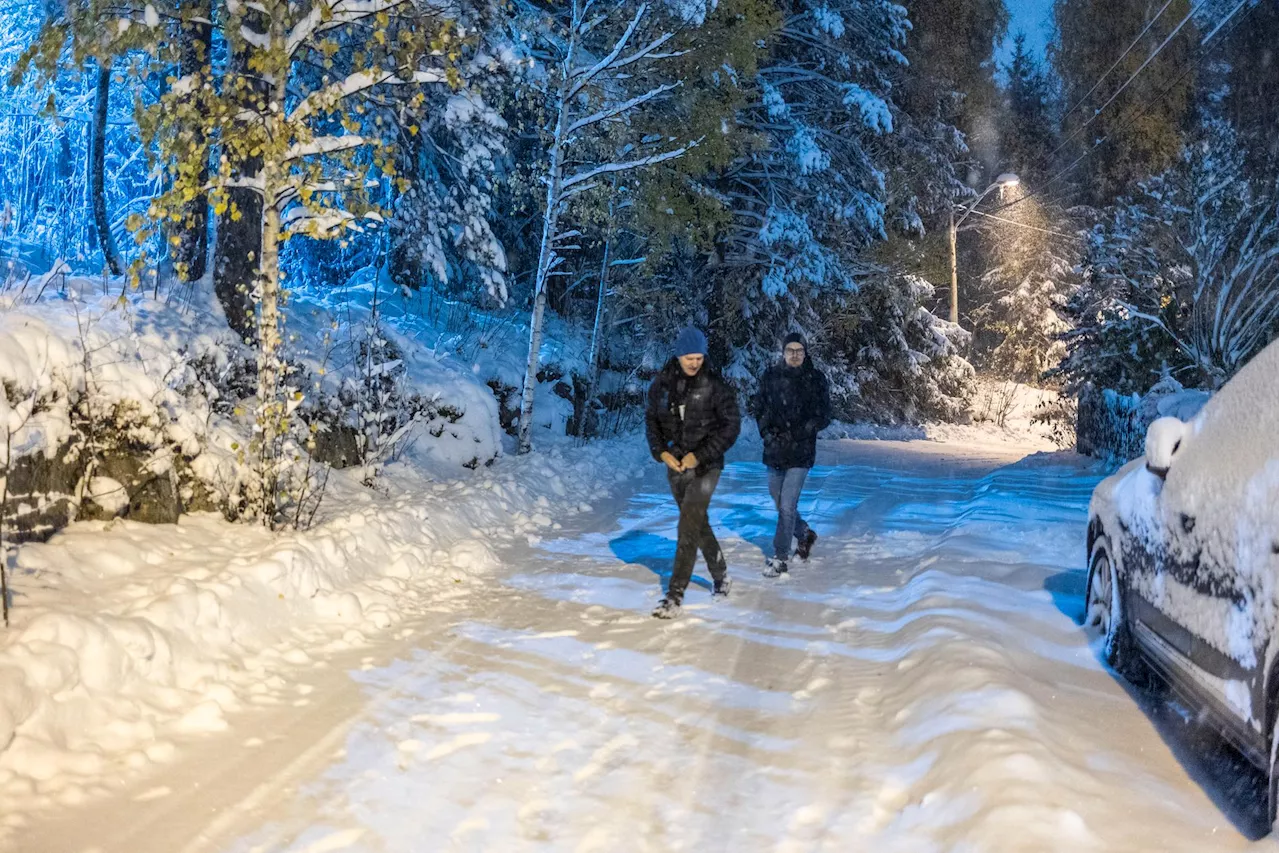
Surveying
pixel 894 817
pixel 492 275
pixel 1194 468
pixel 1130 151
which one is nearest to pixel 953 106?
pixel 1130 151

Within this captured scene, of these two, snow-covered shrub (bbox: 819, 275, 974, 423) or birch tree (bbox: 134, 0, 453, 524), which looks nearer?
birch tree (bbox: 134, 0, 453, 524)

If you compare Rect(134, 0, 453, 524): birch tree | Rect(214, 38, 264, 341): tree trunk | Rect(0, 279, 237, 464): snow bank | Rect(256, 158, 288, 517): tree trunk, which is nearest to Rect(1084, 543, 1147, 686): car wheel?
Rect(134, 0, 453, 524): birch tree

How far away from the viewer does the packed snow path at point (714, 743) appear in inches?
135

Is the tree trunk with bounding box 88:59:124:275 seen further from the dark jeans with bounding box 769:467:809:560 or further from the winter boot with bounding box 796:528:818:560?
the winter boot with bounding box 796:528:818:560

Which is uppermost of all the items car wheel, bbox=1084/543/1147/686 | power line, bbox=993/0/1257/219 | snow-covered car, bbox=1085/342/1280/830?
power line, bbox=993/0/1257/219

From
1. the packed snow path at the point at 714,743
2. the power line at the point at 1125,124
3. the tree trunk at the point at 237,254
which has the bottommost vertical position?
the packed snow path at the point at 714,743

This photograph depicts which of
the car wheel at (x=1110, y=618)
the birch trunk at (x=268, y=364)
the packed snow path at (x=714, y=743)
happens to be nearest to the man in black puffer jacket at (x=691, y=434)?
the packed snow path at (x=714, y=743)

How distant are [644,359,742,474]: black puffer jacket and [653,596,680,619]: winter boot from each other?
96 centimetres

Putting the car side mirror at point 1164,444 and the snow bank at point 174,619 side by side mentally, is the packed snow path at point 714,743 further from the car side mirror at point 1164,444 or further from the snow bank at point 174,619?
the car side mirror at point 1164,444

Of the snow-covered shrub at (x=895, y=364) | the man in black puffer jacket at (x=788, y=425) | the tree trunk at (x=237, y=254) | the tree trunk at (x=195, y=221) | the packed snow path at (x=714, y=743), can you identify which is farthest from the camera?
the snow-covered shrub at (x=895, y=364)

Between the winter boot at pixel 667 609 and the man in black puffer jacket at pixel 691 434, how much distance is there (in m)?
0.04

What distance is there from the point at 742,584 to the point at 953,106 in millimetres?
25780

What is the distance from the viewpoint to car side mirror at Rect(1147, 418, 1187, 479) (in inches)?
191

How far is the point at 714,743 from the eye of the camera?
170 inches
